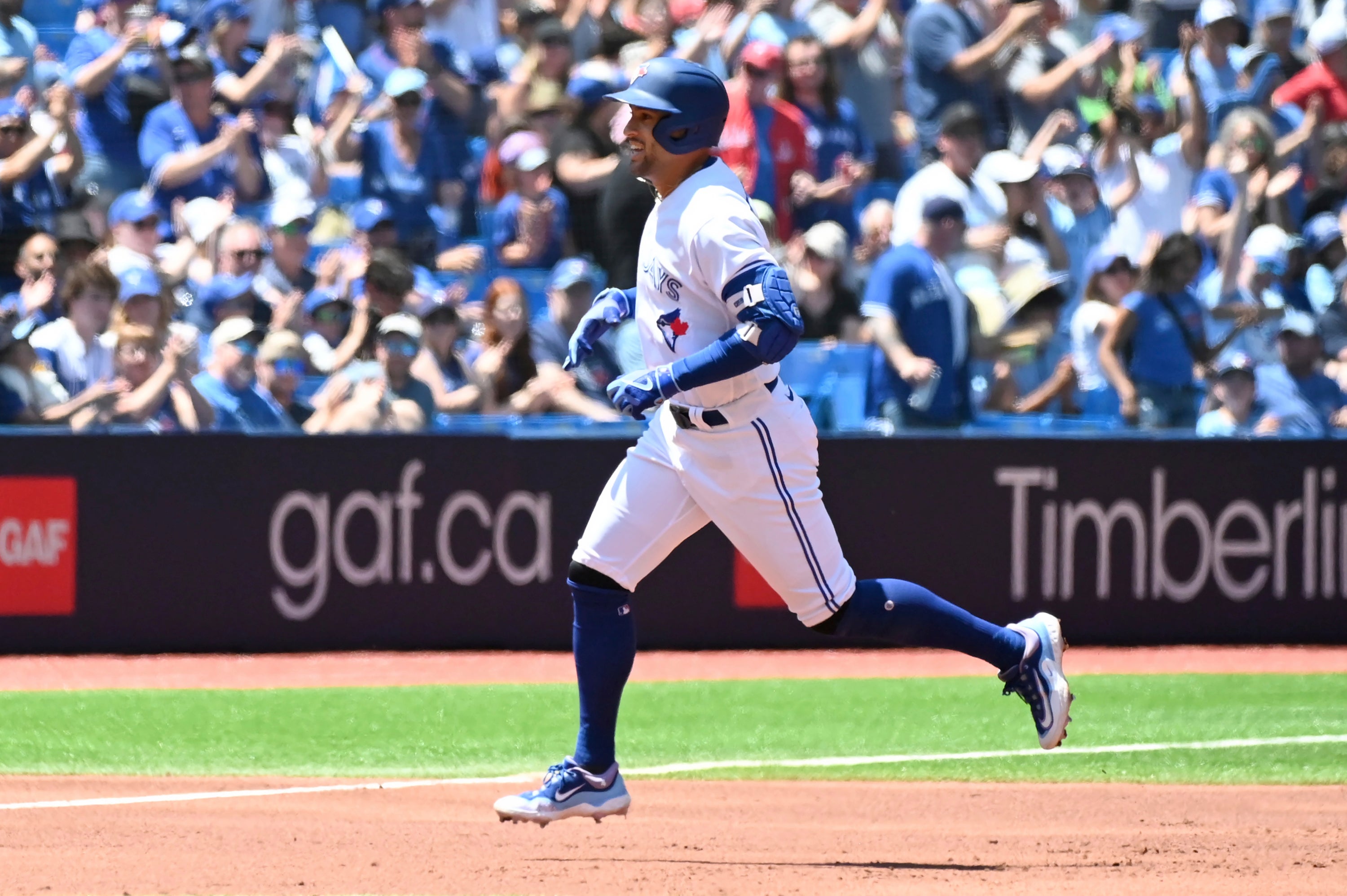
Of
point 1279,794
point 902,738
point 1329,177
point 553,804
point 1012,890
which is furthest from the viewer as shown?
point 1329,177

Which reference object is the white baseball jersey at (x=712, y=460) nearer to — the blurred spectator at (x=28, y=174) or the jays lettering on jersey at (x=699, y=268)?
the jays lettering on jersey at (x=699, y=268)

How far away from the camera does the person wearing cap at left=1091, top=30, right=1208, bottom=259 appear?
12938 mm

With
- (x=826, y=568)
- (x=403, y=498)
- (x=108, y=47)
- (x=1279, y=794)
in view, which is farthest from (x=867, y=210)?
(x=826, y=568)

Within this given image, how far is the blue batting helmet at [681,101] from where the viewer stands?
17.5 feet

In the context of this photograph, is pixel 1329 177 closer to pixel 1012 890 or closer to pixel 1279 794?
pixel 1279 794

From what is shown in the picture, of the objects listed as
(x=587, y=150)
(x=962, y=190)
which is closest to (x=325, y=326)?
(x=587, y=150)

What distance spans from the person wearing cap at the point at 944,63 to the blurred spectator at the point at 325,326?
4.27 m

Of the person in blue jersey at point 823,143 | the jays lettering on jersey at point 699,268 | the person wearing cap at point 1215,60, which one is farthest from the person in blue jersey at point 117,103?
the jays lettering on jersey at point 699,268

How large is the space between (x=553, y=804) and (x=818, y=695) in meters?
4.06

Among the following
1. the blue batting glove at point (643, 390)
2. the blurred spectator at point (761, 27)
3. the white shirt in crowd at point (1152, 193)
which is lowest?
the blue batting glove at point (643, 390)

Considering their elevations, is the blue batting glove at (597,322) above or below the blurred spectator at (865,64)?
below

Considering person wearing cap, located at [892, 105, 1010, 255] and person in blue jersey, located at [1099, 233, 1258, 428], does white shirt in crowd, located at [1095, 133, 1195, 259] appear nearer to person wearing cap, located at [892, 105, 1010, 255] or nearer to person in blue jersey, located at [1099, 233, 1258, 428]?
person in blue jersey, located at [1099, 233, 1258, 428]

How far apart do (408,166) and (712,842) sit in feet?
24.0

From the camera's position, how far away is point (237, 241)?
11.1 metres
